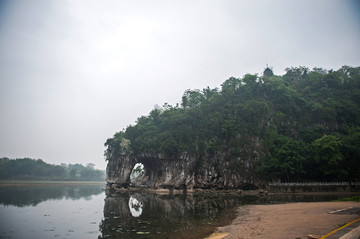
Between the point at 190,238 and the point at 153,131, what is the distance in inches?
1619

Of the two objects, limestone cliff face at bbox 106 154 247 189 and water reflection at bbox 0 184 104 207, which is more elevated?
limestone cliff face at bbox 106 154 247 189

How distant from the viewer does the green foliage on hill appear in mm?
35562

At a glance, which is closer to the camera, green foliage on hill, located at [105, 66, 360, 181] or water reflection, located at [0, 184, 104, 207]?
water reflection, located at [0, 184, 104, 207]

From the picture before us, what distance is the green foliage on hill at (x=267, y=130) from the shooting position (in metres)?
35.6

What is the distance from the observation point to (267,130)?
44.4 meters

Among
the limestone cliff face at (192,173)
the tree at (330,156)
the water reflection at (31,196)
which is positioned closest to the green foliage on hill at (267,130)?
the tree at (330,156)

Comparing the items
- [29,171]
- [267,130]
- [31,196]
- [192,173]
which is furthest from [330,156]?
[29,171]

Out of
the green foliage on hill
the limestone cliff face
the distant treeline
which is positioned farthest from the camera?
the distant treeline

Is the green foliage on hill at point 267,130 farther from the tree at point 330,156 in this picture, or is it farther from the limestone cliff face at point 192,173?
the limestone cliff face at point 192,173

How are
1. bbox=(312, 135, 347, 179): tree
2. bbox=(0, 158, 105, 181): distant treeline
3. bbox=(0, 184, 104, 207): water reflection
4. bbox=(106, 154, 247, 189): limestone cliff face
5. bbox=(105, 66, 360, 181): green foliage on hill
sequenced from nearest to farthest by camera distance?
bbox=(0, 184, 104, 207): water reflection
bbox=(312, 135, 347, 179): tree
bbox=(105, 66, 360, 181): green foliage on hill
bbox=(106, 154, 247, 189): limestone cliff face
bbox=(0, 158, 105, 181): distant treeline

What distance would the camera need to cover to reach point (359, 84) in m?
53.9

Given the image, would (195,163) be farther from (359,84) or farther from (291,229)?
(359,84)

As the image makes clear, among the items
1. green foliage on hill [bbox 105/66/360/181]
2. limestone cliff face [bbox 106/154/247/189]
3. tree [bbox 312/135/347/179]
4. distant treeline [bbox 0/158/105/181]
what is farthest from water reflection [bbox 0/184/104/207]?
distant treeline [bbox 0/158/105/181]

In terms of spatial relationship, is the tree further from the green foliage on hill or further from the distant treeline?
the distant treeline
